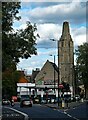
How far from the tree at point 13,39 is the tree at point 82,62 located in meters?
93.7

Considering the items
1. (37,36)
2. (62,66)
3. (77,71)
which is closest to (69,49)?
(62,66)

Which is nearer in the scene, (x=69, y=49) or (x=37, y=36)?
(x=37, y=36)

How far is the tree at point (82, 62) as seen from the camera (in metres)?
114

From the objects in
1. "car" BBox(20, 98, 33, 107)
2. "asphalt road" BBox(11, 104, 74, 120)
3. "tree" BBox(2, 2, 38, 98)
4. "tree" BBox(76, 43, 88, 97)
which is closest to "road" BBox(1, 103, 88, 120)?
"asphalt road" BBox(11, 104, 74, 120)

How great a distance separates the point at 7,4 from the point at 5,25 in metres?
0.86

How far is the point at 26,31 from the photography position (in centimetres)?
1972

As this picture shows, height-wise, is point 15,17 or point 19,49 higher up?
point 15,17

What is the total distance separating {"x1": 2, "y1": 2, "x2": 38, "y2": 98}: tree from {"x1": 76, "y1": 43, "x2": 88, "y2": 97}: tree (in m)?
93.7

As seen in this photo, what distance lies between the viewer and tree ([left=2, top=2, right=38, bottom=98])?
720 inches

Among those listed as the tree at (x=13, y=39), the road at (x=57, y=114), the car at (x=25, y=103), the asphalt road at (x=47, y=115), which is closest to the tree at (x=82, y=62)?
the car at (x=25, y=103)

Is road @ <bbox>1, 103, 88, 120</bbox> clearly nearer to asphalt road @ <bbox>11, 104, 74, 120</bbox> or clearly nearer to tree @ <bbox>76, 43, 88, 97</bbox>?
asphalt road @ <bbox>11, 104, 74, 120</bbox>

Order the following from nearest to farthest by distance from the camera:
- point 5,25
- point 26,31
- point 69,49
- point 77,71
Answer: point 5,25
point 26,31
point 77,71
point 69,49

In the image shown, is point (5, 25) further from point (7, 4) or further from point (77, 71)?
point (77, 71)

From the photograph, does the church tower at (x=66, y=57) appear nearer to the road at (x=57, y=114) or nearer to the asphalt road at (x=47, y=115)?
the road at (x=57, y=114)
